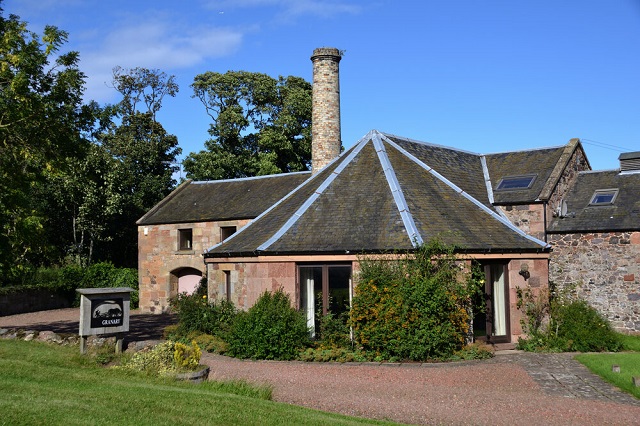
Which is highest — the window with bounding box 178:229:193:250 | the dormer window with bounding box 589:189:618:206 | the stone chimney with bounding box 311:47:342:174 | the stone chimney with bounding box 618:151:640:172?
the stone chimney with bounding box 311:47:342:174

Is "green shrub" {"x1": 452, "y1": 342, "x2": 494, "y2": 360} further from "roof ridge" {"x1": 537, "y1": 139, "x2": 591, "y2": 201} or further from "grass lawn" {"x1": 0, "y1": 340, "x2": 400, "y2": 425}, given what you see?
"roof ridge" {"x1": 537, "y1": 139, "x2": 591, "y2": 201}

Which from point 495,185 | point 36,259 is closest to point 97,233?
point 36,259

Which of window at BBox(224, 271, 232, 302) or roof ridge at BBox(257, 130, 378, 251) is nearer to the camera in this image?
roof ridge at BBox(257, 130, 378, 251)

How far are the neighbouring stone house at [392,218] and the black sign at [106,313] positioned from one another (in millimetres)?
3865

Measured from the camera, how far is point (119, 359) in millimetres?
13031

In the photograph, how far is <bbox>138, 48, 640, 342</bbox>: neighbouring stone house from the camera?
16609 millimetres

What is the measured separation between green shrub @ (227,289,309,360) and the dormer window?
37.9 ft

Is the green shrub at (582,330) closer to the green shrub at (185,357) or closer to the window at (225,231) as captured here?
the green shrub at (185,357)

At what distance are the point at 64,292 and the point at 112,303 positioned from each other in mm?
21275

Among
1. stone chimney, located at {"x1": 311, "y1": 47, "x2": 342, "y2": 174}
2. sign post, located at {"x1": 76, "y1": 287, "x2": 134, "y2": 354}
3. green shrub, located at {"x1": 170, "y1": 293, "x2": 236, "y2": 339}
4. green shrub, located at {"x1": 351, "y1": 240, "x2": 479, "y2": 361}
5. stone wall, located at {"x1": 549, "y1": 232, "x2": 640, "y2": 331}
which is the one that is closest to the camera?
sign post, located at {"x1": 76, "y1": 287, "x2": 134, "y2": 354}

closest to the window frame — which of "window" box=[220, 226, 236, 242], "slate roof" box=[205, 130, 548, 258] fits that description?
"slate roof" box=[205, 130, 548, 258]

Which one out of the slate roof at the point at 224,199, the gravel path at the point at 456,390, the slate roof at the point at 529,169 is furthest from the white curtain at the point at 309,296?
the slate roof at the point at 224,199

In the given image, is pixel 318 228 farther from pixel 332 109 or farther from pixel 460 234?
pixel 332 109

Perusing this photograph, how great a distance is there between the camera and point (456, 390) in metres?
11.6
